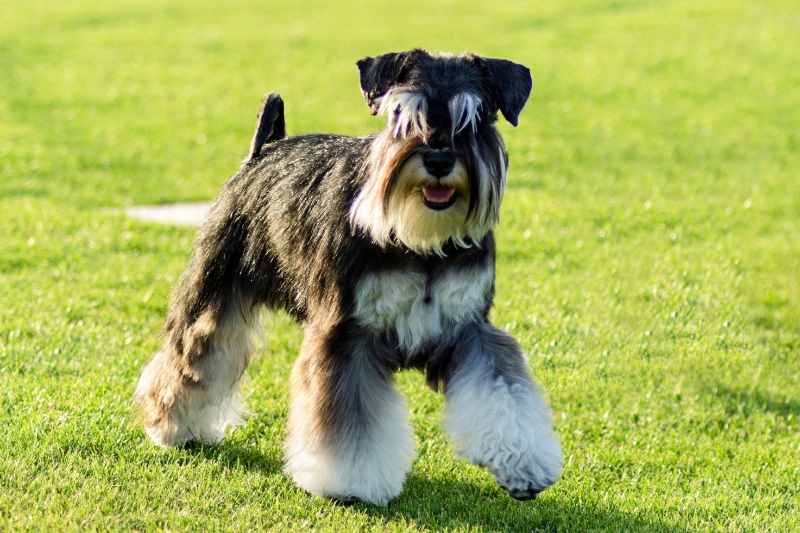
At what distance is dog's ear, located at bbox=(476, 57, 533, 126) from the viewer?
16.4 feet

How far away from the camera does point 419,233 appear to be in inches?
186

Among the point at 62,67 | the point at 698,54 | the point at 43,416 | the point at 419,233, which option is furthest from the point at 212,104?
the point at 419,233

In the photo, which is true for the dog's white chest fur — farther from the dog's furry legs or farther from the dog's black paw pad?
the dog's furry legs

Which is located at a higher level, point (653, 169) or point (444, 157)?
point (444, 157)

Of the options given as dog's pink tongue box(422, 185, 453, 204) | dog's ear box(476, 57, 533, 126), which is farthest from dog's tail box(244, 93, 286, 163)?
dog's pink tongue box(422, 185, 453, 204)

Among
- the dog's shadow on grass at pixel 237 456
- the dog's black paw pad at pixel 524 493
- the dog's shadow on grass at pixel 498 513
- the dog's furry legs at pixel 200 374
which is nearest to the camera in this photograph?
the dog's black paw pad at pixel 524 493

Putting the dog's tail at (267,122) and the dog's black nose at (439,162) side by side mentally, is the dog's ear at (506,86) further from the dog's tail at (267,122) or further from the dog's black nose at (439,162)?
the dog's tail at (267,122)

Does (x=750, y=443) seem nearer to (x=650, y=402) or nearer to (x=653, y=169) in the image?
(x=650, y=402)

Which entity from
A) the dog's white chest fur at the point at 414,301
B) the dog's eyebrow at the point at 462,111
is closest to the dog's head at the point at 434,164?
the dog's eyebrow at the point at 462,111

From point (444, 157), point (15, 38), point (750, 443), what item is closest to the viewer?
point (444, 157)

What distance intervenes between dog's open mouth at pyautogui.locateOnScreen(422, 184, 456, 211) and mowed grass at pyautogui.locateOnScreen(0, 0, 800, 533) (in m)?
1.59

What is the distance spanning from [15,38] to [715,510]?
19.8m

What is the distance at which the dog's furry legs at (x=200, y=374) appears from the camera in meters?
5.80

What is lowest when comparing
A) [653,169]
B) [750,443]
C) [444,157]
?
[750,443]
